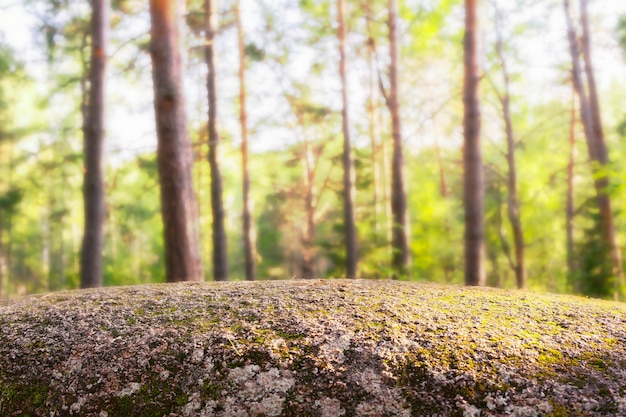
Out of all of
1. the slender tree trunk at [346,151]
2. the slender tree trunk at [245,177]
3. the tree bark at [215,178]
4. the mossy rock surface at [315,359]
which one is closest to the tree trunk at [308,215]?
the slender tree trunk at [245,177]

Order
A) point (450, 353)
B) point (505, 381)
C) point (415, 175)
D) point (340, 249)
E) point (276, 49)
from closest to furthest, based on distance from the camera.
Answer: point (505, 381), point (450, 353), point (276, 49), point (340, 249), point (415, 175)

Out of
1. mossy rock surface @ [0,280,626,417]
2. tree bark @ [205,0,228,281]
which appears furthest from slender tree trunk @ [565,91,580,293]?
mossy rock surface @ [0,280,626,417]

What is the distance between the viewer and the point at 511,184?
556 inches

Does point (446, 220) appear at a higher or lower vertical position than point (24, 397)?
higher

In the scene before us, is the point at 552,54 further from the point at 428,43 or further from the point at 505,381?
the point at 505,381

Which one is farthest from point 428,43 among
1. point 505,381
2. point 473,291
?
point 505,381

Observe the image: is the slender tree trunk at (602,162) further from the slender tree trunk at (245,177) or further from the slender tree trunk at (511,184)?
the slender tree trunk at (245,177)

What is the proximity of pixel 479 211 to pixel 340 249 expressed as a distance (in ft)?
32.5

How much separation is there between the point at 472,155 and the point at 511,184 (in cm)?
656

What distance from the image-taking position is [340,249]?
58.6 ft

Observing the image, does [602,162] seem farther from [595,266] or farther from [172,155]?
[172,155]

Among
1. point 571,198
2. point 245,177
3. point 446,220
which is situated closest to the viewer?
point 245,177

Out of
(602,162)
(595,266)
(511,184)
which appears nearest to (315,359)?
(602,162)

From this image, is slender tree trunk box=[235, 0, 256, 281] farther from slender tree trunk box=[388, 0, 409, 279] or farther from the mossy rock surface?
the mossy rock surface
